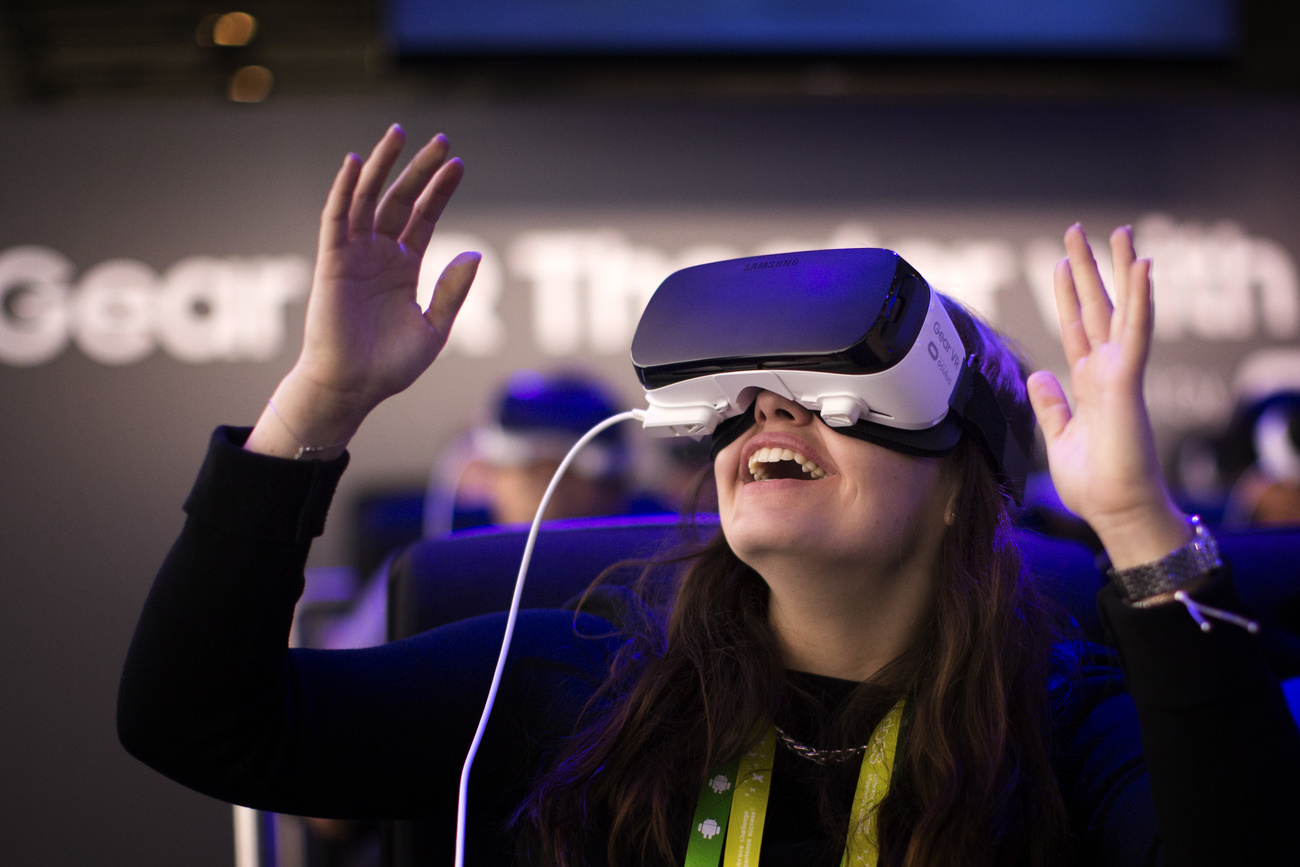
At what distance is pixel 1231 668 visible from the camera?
75 centimetres

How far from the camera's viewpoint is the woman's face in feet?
3.15

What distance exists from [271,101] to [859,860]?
119 inches

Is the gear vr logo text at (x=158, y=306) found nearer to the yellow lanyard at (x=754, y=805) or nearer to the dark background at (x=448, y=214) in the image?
the dark background at (x=448, y=214)

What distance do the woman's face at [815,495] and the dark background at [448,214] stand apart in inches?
88.3

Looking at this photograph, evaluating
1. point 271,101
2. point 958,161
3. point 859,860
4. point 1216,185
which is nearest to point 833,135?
point 958,161

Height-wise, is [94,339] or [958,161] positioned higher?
[958,161]

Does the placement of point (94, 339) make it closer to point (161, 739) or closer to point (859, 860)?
point (161, 739)

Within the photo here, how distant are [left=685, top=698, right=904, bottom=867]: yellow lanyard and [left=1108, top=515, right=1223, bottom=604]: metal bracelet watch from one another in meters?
0.30

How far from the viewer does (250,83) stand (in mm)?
4145

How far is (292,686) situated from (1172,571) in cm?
76

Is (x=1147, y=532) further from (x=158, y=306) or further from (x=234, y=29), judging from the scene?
(x=234, y=29)

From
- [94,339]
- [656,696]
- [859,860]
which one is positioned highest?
[94,339]

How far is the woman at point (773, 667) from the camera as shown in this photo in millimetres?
766

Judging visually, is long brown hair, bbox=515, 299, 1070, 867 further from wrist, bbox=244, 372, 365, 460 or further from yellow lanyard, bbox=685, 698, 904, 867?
wrist, bbox=244, 372, 365, 460
